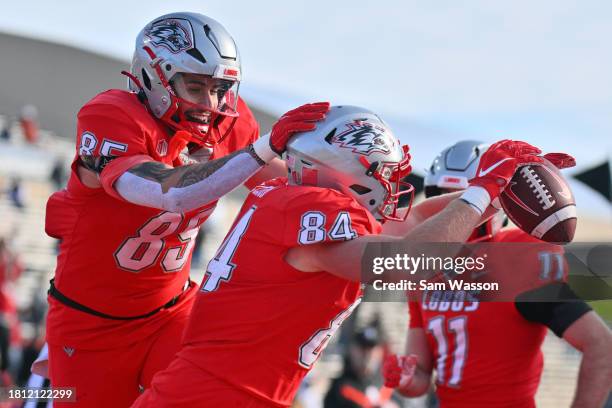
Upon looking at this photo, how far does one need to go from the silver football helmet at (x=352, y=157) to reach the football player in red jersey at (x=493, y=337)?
1.19 metres

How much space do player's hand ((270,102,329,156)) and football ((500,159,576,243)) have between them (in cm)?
78

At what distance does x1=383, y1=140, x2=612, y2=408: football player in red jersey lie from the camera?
457cm

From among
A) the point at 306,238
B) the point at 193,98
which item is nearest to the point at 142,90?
the point at 193,98

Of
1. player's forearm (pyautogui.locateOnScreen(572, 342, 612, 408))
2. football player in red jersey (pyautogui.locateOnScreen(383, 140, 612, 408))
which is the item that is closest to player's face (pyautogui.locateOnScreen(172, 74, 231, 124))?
football player in red jersey (pyautogui.locateOnScreen(383, 140, 612, 408))

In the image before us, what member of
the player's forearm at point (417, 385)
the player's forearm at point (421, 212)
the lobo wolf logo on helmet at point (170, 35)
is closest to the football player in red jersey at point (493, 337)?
the player's forearm at point (417, 385)

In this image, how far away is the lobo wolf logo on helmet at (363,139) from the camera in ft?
12.0

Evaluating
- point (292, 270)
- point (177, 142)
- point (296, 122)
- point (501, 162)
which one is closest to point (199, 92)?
point (177, 142)

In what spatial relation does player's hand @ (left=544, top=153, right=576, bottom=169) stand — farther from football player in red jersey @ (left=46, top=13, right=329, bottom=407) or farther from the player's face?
the player's face

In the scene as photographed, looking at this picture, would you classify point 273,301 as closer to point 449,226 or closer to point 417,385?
point 449,226

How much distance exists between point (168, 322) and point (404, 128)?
585 inches

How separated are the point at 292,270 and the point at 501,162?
2.89 ft

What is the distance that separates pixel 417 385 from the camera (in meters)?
5.27

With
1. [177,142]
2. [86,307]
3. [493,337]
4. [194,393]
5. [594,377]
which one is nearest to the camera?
[194,393]

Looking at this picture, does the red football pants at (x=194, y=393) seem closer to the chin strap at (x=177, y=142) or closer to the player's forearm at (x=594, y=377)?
the chin strap at (x=177, y=142)
